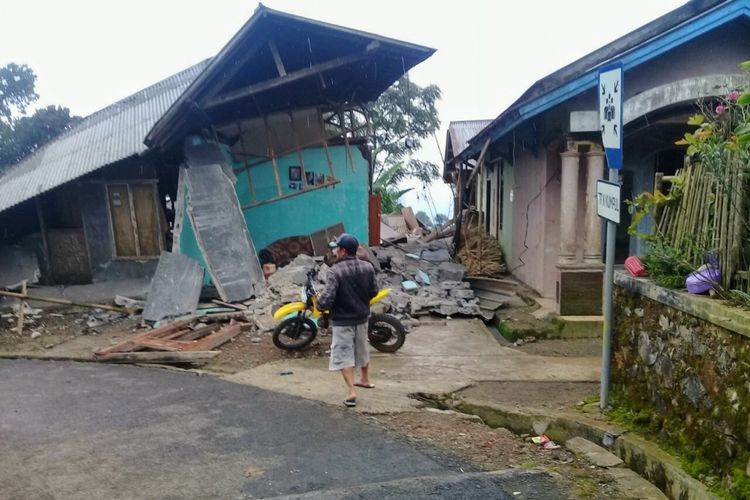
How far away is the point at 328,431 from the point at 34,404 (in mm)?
3272

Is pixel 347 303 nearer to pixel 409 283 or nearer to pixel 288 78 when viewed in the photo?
pixel 409 283

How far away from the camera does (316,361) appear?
25.3 ft

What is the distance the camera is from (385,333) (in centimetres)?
805

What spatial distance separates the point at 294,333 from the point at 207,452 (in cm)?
348

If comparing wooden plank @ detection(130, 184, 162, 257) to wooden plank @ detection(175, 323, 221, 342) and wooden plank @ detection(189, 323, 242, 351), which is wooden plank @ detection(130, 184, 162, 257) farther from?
wooden plank @ detection(189, 323, 242, 351)

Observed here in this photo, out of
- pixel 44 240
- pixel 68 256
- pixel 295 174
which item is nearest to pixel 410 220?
pixel 295 174

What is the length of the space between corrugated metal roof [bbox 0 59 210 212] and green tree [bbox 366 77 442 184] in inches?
549

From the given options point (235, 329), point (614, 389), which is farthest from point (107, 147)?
point (614, 389)

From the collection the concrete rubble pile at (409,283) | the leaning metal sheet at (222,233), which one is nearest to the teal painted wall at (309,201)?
the concrete rubble pile at (409,283)

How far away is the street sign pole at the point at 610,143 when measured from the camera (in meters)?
4.45

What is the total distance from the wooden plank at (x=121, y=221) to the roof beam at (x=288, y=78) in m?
3.01

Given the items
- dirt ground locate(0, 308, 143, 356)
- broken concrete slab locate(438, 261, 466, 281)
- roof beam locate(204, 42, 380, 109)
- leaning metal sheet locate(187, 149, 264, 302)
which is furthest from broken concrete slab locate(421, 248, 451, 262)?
dirt ground locate(0, 308, 143, 356)

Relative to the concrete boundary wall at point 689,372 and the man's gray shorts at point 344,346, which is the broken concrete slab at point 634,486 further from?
the man's gray shorts at point 344,346

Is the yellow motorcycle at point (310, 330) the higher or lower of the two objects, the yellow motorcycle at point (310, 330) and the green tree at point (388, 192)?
the lower
